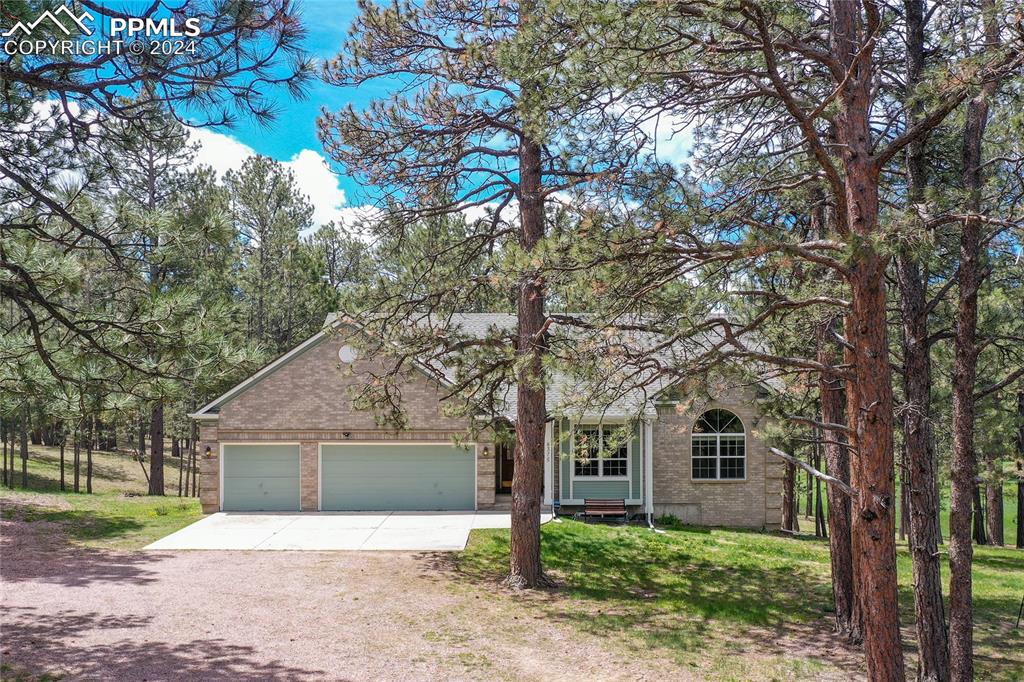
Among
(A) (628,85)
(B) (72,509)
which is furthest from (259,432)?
(A) (628,85)

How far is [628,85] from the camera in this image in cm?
597

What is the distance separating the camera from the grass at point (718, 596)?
891 cm

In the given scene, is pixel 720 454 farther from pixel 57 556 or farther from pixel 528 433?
pixel 57 556

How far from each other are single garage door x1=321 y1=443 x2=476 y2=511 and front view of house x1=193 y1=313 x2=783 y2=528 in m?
0.02

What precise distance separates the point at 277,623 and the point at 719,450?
12.5 metres

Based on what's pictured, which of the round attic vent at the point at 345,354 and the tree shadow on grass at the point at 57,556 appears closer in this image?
the tree shadow on grass at the point at 57,556

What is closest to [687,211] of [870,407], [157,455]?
[870,407]

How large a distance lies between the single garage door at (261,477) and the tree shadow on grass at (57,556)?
2467mm

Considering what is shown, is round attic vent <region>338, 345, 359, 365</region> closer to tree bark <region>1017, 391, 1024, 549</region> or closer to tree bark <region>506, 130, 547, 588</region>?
tree bark <region>506, 130, 547, 588</region>

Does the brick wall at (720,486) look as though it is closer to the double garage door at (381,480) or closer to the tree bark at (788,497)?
the tree bark at (788,497)

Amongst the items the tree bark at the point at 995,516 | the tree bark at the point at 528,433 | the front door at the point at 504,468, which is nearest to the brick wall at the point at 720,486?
the front door at the point at 504,468

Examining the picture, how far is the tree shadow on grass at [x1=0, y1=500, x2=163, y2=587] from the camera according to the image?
36.6 feet

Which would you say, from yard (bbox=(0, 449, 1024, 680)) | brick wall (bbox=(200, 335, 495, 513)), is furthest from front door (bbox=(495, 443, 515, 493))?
yard (bbox=(0, 449, 1024, 680))

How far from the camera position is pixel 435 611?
10.1 metres
